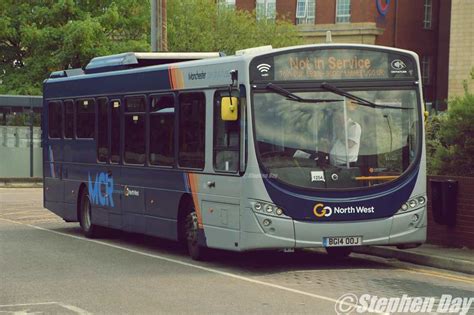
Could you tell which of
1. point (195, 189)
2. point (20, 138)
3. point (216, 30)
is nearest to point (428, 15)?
point (216, 30)

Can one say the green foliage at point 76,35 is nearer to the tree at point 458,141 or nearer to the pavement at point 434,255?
the tree at point 458,141

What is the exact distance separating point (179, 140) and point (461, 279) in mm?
4628

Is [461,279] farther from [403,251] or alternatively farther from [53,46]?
[53,46]

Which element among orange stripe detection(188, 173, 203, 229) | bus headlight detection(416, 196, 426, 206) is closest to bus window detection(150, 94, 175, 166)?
orange stripe detection(188, 173, 203, 229)

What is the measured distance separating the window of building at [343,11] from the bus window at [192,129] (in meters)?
41.2

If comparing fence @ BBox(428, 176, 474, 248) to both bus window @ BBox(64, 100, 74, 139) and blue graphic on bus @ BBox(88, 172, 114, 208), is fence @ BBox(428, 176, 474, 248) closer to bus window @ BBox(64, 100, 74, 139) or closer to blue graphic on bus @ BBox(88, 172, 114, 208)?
blue graphic on bus @ BBox(88, 172, 114, 208)

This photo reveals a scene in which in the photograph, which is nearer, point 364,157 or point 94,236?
point 364,157

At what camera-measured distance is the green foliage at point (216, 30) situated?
153ft

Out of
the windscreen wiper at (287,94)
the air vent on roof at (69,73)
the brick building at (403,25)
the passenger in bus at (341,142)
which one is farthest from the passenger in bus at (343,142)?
the brick building at (403,25)

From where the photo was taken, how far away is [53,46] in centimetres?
4325

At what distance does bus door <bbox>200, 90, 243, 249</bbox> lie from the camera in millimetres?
13844

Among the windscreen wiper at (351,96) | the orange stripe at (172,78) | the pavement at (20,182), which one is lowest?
the pavement at (20,182)

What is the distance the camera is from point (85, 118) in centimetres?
1922

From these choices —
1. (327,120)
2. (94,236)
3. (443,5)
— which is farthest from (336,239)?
(443,5)
